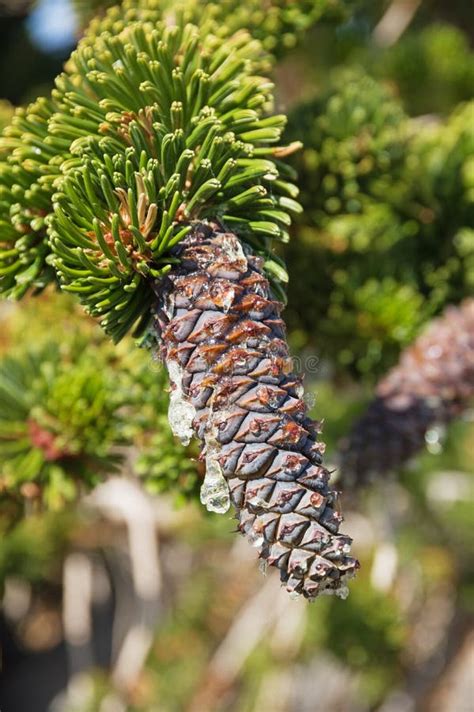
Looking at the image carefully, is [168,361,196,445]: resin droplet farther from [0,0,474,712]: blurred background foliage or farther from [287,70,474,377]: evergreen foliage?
[287,70,474,377]: evergreen foliage

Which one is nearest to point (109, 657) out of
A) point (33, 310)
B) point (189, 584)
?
point (189, 584)

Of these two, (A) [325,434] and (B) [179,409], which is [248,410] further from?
(A) [325,434]

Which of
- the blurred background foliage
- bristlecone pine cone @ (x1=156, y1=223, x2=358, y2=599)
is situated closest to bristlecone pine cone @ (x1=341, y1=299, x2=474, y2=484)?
the blurred background foliage

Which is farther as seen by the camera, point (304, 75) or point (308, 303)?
point (304, 75)

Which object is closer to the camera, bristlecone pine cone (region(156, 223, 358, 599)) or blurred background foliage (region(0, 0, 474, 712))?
bristlecone pine cone (region(156, 223, 358, 599))

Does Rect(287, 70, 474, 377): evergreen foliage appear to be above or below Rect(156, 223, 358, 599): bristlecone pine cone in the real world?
above

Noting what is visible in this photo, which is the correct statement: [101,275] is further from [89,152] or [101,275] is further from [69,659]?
[69,659]

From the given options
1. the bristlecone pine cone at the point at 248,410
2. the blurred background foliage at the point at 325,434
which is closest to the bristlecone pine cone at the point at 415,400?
the blurred background foliage at the point at 325,434
